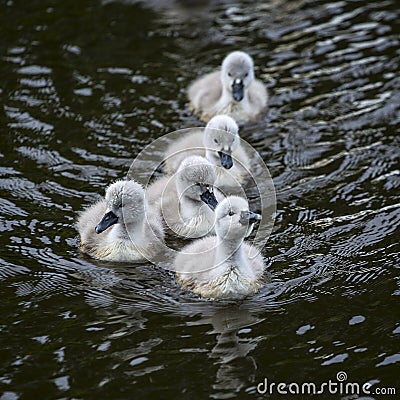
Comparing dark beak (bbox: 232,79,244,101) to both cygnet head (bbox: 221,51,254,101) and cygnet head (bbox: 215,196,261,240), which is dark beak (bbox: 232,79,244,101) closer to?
cygnet head (bbox: 221,51,254,101)

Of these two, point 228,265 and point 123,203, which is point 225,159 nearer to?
point 123,203

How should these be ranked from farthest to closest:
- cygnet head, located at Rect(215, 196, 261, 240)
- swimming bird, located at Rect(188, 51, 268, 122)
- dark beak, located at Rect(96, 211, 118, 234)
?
swimming bird, located at Rect(188, 51, 268, 122) → dark beak, located at Rect(96, 211, 118, 234) → cygnet head, located at Rect(215, 196, 261, 240)

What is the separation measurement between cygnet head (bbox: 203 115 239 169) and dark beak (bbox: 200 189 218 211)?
2.17 ft

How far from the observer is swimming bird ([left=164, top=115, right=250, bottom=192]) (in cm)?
695

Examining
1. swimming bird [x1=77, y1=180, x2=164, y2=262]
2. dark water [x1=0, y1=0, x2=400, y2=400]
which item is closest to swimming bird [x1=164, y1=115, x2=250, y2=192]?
dark water [x1=0, y1=0, x2=400, y2=400]

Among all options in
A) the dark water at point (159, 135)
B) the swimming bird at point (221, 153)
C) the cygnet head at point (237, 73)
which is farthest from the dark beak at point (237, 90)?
the swimming bird at point (221, 153)

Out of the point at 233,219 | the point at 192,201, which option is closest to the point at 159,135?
the point at 192,201

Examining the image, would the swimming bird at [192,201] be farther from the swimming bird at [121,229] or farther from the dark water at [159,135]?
the dark water at [159,135]

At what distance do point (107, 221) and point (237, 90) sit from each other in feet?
7.96

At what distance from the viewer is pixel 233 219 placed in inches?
216

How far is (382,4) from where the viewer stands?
9945 mm

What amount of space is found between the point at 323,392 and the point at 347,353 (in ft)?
1.14

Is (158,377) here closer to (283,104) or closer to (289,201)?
(289,201)

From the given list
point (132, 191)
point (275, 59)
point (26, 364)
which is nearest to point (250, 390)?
point (26, 364)
